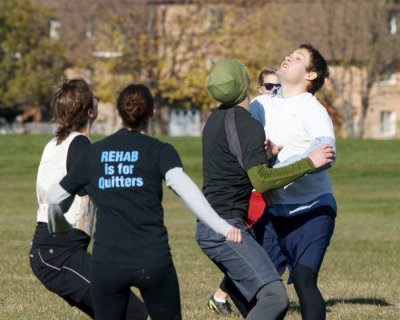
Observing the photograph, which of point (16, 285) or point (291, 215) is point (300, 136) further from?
point (16, 285)

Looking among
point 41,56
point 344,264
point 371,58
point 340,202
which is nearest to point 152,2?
point 41,56

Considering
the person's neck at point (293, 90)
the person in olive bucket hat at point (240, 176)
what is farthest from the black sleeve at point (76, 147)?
the person's neck at point (293, 90)

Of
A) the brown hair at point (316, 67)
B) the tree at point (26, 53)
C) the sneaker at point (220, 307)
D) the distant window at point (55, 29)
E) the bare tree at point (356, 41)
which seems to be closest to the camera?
the brown hair at point (316, 67)

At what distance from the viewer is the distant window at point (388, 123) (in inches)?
2965

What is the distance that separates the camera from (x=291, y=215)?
7.62m

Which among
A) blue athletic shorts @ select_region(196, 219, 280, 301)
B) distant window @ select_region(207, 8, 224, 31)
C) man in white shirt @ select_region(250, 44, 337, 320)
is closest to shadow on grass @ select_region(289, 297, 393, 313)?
man in white shirt @ select_region(250, 44, 337, 320)

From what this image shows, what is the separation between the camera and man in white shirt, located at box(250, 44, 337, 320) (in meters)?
7.42

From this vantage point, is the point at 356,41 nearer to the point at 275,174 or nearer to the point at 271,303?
the point at 275,174

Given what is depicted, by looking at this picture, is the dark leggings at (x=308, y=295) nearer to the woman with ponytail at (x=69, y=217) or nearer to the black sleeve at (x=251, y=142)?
the black sleeve at (x=251, y=142)

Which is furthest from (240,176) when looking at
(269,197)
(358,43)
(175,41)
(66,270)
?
(175,41)

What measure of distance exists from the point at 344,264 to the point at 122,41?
49779 mm

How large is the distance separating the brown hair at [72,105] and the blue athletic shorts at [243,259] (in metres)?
0.99

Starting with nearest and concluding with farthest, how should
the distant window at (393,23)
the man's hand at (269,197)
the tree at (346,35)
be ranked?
the man's hand at (269,197), the tree at (346,35), the distant window at (393,23)

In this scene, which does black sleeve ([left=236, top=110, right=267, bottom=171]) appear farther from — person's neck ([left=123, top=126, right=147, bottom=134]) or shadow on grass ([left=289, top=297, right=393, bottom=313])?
shadow on grass ([left=289, top=297, right=393, bottom=313])
